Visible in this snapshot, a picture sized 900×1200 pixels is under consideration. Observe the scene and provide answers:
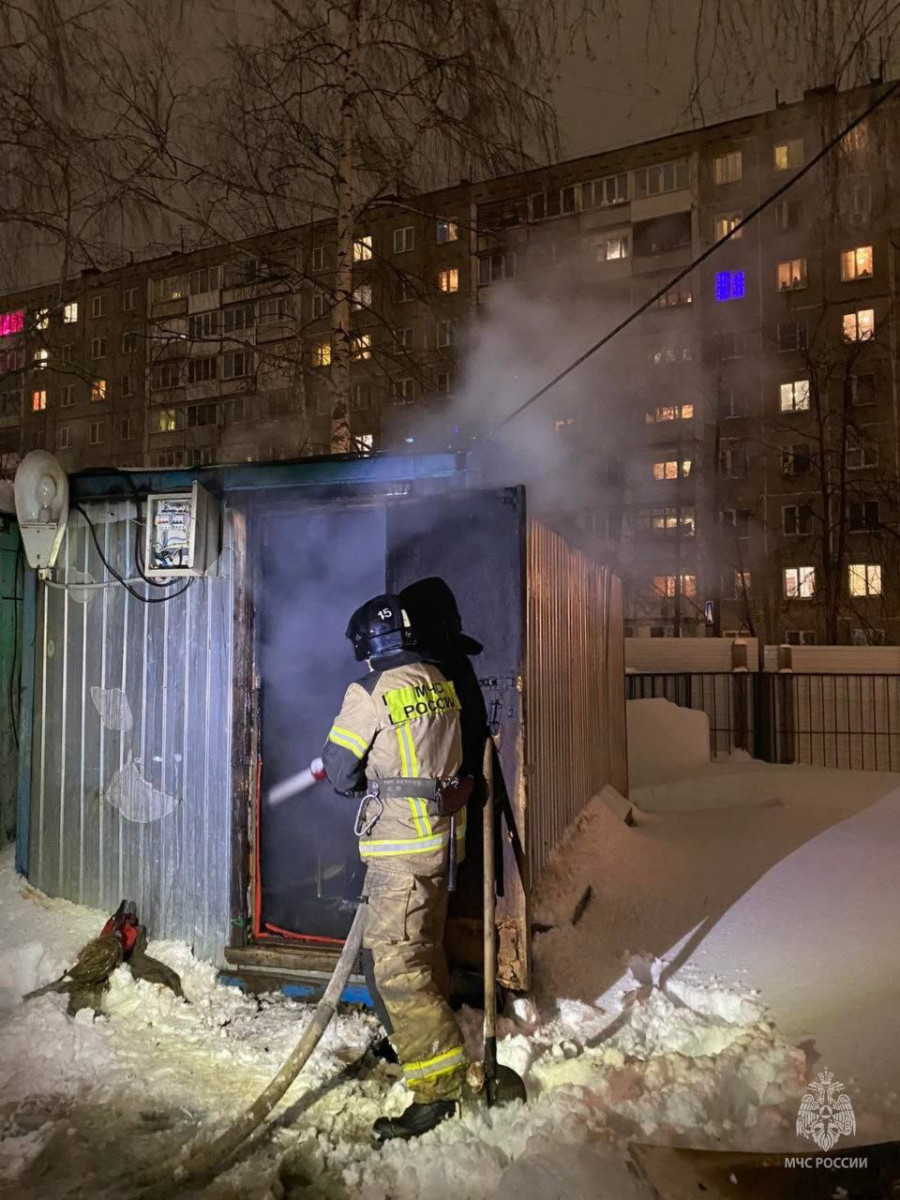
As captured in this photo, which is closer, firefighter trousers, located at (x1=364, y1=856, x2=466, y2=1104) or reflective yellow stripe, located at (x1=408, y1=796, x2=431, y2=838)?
firefighter trousers, located at (x1=364, y1=856, x2=466, y2=1104)

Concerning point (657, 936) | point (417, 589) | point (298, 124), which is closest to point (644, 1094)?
point (657, 936)

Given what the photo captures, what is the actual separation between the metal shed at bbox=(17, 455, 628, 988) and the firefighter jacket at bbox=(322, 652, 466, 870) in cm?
67

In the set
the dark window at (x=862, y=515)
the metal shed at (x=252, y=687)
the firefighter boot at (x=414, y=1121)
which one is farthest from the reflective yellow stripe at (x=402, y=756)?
the dark window at (x=862, y=515)

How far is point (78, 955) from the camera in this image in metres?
4.45

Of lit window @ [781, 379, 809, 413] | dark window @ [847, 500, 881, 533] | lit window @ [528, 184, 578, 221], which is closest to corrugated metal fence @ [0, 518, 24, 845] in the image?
lit window @ [528, 184, 578, 221]

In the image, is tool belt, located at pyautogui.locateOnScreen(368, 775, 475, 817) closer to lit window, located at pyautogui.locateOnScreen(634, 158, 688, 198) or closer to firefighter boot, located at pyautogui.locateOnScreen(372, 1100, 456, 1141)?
firefighter boot, located at pyautogui.locateOnScreen(372, 1100, 456, 1141)

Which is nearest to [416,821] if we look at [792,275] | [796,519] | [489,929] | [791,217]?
[489,929]

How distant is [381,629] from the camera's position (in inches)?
146

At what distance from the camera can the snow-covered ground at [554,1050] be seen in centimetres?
296

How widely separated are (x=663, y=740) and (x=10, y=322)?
1079 cm

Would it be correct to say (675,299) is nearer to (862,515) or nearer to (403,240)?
(862,515)

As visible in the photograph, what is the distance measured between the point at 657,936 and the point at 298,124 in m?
9.53

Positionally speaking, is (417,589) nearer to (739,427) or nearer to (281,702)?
→ (281,702)

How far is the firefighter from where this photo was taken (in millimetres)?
3271
